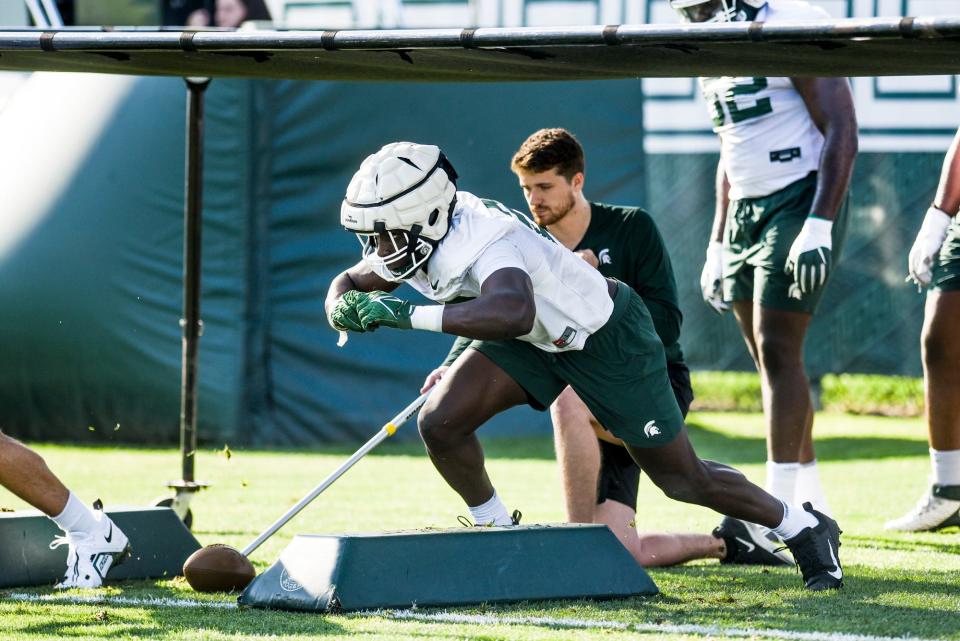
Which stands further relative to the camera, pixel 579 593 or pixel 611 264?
pixel 611 264

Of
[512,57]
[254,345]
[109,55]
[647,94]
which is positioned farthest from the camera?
[647,94]

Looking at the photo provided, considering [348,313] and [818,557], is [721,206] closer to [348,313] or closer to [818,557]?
[818,557]

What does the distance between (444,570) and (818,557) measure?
127 cm

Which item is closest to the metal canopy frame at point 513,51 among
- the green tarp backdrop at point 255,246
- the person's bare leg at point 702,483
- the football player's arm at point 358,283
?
the football player's arm at point 358,283

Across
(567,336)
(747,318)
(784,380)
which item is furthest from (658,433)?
(747,318)

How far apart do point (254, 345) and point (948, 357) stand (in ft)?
18.3

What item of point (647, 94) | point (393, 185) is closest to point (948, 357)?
point (393, 185)

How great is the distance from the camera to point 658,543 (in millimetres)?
5629

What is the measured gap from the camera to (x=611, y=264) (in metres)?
5.74

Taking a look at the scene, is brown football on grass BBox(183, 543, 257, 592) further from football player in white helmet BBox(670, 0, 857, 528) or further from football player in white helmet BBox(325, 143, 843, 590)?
football player in white helmet BBox(670, 0, 857, 528)

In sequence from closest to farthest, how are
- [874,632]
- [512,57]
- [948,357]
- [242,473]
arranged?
[874,632] → [512,57] → [948,357] → [242,473]

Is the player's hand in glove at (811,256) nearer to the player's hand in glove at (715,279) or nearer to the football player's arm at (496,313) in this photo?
the player's hand in glove at (715,279)

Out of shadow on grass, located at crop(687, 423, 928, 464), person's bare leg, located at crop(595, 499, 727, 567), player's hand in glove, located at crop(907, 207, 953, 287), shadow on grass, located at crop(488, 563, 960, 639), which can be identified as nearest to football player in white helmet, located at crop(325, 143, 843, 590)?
shadow on grass, located at crop(488, 563, 960, 639)

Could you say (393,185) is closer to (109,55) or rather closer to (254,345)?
(109,55)
